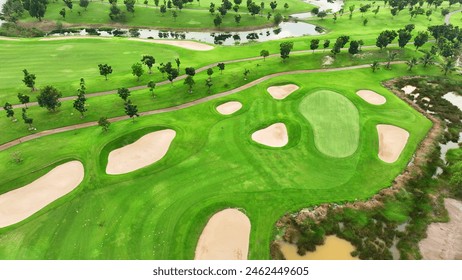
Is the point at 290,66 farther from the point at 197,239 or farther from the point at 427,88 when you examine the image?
the point at 197,239

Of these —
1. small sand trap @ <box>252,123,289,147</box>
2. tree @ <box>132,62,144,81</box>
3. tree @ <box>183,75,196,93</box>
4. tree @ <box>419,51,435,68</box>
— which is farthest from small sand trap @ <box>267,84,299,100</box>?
tree @ <box>419,51,435,68</box>

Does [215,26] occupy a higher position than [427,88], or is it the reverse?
[215,26]

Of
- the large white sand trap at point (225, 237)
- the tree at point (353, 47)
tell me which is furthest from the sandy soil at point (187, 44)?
the large white sand trap at point (225, 237)

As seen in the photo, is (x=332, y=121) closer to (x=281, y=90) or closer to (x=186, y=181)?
(x=281, y=90)

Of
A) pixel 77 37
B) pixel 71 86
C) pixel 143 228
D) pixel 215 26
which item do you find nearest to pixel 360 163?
pixel 143 228

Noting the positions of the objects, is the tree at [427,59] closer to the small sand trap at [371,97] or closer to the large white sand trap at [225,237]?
the small sand trap at [371,97]

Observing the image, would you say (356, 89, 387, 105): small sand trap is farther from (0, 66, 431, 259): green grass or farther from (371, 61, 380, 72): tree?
(371, 61, 380, 72): tree
